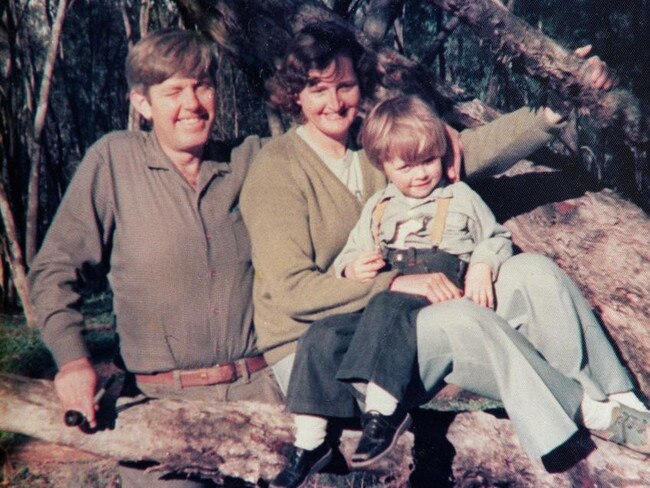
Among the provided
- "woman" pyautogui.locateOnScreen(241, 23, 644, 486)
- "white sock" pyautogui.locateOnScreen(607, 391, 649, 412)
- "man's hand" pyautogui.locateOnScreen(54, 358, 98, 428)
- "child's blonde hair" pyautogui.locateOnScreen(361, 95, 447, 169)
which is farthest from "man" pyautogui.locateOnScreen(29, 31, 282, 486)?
"white sock" pyautogui.locateOnScreen(607, 391, 649, 412)

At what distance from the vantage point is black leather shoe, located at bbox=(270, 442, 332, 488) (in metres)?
2.54

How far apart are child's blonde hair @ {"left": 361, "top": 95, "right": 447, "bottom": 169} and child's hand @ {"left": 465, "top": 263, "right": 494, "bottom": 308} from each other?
62 cm

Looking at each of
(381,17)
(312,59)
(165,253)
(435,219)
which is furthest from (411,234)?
(381,17)

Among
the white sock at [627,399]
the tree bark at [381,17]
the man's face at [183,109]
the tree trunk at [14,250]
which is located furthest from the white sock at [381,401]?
the tree trunk at [14,250]

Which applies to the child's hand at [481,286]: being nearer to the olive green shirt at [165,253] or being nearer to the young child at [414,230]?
the young child at [414,230]

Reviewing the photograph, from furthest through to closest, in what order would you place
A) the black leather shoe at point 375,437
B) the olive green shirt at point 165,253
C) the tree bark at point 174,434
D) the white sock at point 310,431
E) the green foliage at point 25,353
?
the green foliage at point 25,353, the olive green shirt at point 165,253, the tree bark at point 174,434, the white sock at point 310,431, the black leather shoe at point 375,437

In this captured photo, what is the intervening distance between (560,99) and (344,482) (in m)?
2.17

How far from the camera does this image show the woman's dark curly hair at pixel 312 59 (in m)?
3.12

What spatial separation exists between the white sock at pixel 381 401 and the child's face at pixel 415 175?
1.06 meters

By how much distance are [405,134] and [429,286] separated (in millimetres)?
759

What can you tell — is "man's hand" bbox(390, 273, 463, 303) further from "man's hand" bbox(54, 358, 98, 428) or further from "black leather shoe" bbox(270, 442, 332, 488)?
"man's hand" bbox(54, 358, 98, 428)

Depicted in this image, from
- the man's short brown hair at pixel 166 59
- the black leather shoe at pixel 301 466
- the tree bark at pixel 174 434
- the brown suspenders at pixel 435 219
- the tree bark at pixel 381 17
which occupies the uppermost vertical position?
the tree bark at pixel 381 17

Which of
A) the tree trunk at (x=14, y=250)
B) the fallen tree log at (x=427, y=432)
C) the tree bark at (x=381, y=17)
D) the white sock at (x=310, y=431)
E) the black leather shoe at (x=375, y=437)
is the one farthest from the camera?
the tree trunk at (x=14, y=250)

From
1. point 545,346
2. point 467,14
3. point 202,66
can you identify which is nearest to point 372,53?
point 467,14
